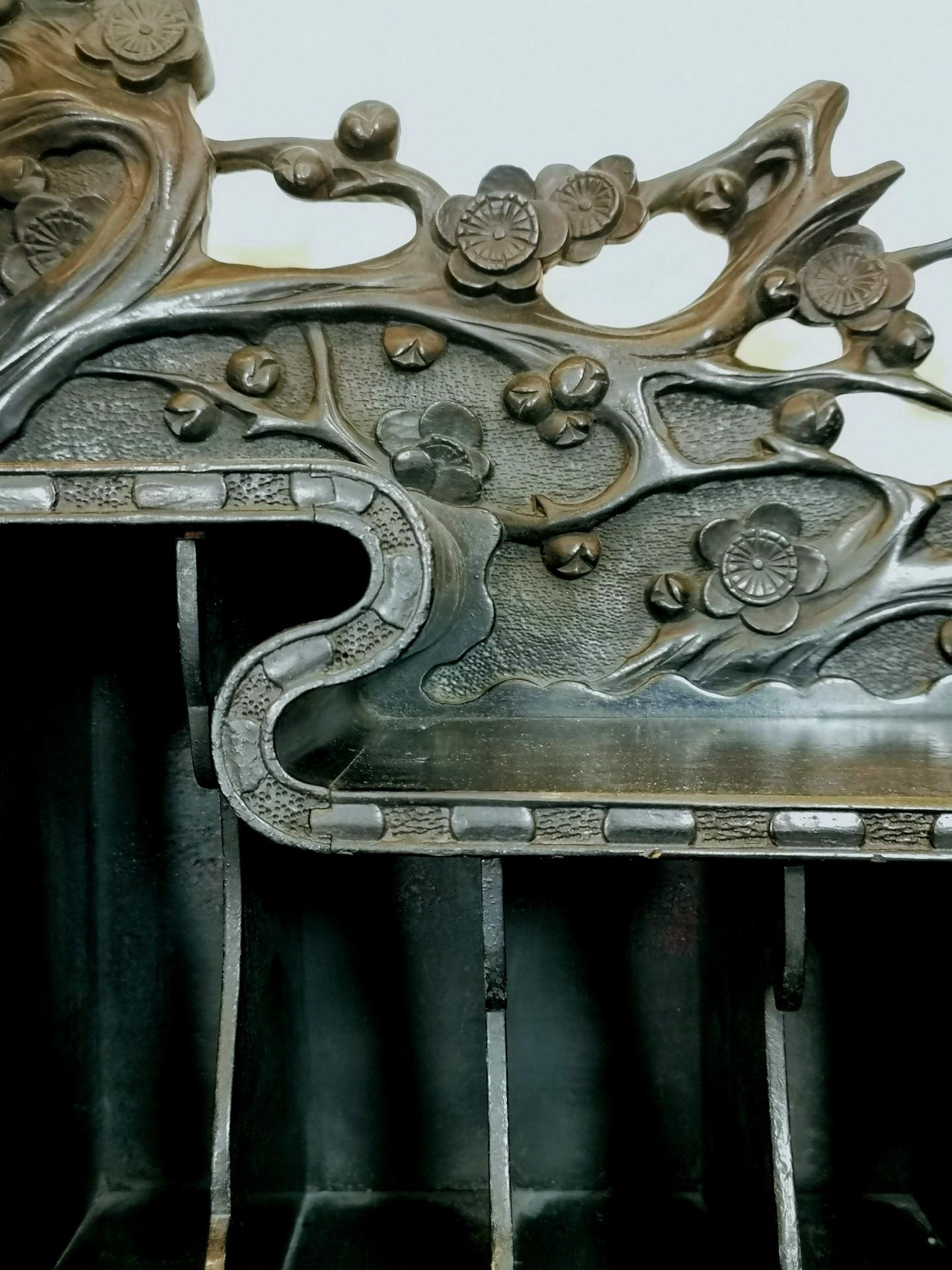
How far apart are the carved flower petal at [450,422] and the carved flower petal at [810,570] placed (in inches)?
12.2

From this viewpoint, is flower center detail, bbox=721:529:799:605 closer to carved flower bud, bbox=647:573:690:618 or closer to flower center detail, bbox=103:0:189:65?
carved flower bud, bbox=647:573:690:618

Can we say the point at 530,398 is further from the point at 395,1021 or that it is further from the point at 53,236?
the point at 395,1021

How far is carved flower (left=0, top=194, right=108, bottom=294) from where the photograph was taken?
94 centimetres

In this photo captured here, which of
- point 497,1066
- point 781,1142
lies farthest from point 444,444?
point 781,1142

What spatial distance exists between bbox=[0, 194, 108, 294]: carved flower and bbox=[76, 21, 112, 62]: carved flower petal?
12 cm

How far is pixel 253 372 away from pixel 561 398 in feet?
0.89

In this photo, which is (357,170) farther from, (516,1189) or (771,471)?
(516,1189)

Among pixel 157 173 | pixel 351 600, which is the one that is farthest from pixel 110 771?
pixel 157 173

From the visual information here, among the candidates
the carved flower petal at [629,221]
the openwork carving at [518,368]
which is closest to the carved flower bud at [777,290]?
the openwork carving at [518,368]

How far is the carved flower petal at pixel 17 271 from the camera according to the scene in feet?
3.08

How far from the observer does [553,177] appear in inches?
36.5

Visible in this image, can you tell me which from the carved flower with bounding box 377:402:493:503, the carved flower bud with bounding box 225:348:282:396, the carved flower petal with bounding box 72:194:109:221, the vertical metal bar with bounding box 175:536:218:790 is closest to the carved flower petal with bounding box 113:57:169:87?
the carved flower petal with bounding box 72:194:109:221

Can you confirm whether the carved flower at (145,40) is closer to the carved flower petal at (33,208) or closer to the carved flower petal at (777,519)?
the carved flower petal at (33,208)

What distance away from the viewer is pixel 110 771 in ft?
3.30
